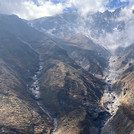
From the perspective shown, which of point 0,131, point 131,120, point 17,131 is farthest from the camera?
point 131,120

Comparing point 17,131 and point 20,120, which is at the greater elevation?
point 20,120

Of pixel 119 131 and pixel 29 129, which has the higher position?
pixel 29 129

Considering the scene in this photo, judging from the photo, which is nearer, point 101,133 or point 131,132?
point 131,132

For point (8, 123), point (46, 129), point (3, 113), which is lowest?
point (46, 129)

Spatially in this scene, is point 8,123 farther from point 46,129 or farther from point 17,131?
point 46,129

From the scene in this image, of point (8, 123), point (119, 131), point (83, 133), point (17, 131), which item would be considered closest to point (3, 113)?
Answer: point (8, 123)

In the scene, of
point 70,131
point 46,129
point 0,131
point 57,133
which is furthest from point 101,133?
point 0,131

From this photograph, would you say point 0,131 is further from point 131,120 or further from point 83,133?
point 131,120

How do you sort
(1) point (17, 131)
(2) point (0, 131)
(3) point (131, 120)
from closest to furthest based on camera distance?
(2) point (0, 131) < (1) point (17, 131) < (3) point (131, 120)

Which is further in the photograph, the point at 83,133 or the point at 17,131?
the point at 83,133
